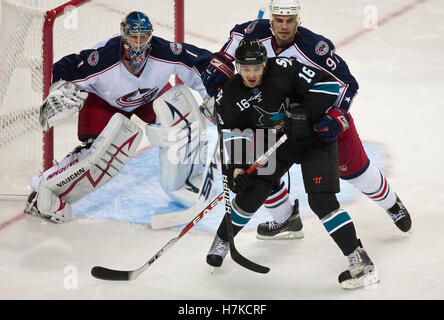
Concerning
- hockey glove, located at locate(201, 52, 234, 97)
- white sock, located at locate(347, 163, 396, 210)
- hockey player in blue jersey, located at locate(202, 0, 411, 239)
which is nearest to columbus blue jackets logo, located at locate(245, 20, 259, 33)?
hockey player in blue jersey, located at locate(202, 0, 411, 239)

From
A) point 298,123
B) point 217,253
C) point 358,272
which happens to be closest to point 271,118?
point 298,123

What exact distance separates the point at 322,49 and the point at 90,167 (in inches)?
48.1

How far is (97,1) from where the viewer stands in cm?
447

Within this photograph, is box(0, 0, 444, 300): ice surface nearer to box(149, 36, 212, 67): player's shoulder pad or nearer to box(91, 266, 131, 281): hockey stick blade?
box(91, 266, 131, 281): hockey stick blade

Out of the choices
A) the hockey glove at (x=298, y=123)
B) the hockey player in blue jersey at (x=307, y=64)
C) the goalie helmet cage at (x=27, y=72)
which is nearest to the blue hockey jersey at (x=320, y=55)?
the hockey player in blue jersey at (x=307, y=64)

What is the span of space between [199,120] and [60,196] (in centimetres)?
75

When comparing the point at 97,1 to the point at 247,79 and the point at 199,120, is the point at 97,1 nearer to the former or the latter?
the point at 199,120

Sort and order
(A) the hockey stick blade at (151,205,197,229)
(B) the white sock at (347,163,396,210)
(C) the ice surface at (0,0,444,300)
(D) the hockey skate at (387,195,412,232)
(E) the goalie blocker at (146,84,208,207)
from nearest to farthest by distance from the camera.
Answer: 1. (C) the ice surface at (0,0,444,300)
2. (B) the white sock at (347,163,396,210)
3. (D) the hockey skate at (387,195,412,232)
4. (A) the hockey stick blade at (151,205,197,229)
5. (E) the goalie blocker at (146,84,208,207)

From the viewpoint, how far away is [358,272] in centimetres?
326

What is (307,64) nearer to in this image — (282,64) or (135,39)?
(282,64)

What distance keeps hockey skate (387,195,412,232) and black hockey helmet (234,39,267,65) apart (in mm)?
1019

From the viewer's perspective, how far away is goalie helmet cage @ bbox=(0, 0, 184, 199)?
4.08 metres
